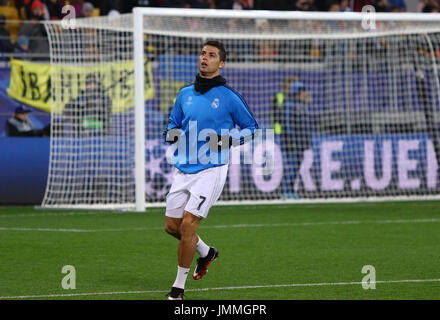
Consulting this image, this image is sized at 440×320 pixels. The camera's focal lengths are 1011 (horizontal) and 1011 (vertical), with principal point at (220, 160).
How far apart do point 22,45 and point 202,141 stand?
11906 millimetres

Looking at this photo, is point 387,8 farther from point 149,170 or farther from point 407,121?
point 149,170

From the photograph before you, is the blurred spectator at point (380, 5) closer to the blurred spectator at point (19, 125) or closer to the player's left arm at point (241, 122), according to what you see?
A: the blurred spectator at point (19, 125)

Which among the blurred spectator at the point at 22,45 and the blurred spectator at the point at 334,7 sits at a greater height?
the blurred spectator at the point at 334,7

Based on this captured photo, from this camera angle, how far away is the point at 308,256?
11.2 meters

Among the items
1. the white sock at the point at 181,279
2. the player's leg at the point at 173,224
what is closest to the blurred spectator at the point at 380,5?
the player's leg at the point at 173,224

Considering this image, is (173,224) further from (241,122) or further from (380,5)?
(380,5)

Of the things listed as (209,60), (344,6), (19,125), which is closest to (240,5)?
(344,6)

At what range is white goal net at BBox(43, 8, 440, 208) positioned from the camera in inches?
688

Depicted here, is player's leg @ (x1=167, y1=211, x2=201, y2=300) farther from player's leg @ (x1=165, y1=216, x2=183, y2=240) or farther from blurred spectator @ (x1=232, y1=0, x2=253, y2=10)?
blurred spectator @ (x1=232, y1=0, x2=253, y2=10)

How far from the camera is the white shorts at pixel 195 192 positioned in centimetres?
833

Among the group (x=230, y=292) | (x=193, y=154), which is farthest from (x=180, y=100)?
(x=230, y=292)

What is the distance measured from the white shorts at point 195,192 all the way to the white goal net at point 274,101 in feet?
28.5

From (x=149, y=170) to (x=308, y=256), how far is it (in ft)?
23.8

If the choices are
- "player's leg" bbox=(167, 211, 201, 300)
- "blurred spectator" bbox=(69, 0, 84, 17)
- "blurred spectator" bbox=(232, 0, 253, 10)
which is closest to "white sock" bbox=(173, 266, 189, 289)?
"player's leg" bbox=(167, 211, 201, 300)
